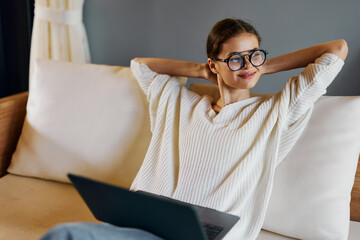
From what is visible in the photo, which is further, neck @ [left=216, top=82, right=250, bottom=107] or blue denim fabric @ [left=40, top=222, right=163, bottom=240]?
neck @ [left=216, top=82, right=250, bottom=107]

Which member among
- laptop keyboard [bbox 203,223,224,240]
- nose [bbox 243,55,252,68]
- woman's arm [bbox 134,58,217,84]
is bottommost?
laptop keyboard [bbox 203,223,224,240]

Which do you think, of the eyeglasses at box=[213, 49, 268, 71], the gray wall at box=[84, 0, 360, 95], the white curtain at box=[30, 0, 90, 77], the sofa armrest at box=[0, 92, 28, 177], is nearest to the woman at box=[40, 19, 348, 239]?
the eyeglasses at box=[213, 49, 268, 71]

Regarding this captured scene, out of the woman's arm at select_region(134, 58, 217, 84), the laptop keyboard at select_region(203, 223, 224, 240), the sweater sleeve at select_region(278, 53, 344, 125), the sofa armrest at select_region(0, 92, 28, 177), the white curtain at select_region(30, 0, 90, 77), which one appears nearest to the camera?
the laptop keyboard at select_region(203, 223, 224, 240)

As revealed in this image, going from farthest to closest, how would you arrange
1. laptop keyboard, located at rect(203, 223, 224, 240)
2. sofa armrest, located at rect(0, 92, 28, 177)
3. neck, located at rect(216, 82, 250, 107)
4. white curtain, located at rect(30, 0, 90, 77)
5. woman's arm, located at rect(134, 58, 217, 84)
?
1. white curtain, located at rect(30, 0, 90, 77)
2. sofa armrest, located at rect(0, 92, 28, 177)
3. woman's arm, located at rect(134, 58, 217, 84)
4. neck, located at rect(216, 82, 250, 107)
5. laptop keyboard, located at rect(203, 223, 224, 240)

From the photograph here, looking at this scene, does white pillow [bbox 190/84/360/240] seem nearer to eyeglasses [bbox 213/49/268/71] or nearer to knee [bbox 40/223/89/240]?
eyeglasses [bbox 213/49/268/71]

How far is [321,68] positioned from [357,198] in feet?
1.70

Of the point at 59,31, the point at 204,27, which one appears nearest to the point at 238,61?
the point at 204,27

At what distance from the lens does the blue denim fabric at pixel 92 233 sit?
1.00 metres

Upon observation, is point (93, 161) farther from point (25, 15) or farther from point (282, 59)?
point (25, 15)

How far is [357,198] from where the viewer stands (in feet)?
5.14

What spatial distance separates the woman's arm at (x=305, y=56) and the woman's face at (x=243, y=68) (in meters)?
0.09

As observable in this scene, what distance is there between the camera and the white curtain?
2262 mm

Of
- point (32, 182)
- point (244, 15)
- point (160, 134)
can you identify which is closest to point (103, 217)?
point (160, 134)

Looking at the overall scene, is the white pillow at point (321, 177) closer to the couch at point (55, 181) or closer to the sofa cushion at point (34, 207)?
the couch at point (55, 181)
